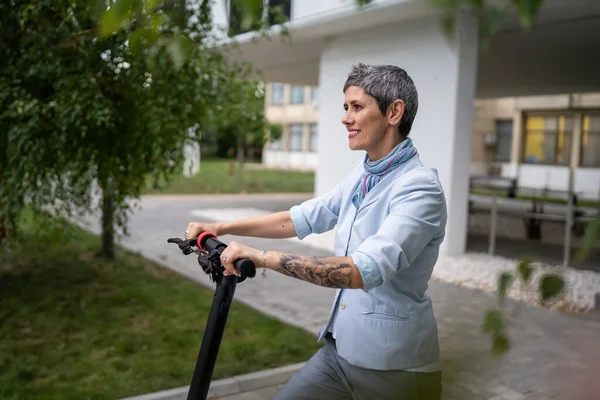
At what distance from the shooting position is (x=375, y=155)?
6.73ft

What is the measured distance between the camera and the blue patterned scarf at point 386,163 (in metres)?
2.01

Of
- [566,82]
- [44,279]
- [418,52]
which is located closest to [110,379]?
[44,279]

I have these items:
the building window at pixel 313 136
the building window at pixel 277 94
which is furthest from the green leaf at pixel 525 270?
the building window at pixel 277 94

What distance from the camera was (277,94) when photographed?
46281 millimetres

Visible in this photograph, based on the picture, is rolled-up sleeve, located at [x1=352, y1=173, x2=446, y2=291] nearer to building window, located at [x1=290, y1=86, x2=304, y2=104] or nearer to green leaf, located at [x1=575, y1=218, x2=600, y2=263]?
green leaf, located at [x1=575, y1=218, x2=600, y2=263]

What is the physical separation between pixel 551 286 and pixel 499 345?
125mm

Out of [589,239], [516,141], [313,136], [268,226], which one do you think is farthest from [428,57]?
[313,136]

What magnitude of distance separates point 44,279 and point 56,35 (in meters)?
3.41

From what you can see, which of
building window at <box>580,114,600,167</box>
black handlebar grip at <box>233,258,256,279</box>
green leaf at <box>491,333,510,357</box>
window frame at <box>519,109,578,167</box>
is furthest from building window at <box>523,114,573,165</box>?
green leaf at <box>491,333,510,357</box>

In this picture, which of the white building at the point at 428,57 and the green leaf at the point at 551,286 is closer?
the green leaf at the point at 551,286

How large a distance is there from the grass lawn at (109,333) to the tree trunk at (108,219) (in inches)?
20.1

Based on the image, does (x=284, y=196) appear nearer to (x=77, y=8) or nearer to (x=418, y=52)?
(x=418, y=52)

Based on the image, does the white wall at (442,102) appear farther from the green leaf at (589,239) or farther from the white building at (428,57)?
the green leaf at (589,239)

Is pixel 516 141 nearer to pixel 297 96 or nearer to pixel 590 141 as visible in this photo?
pixel 590 141
